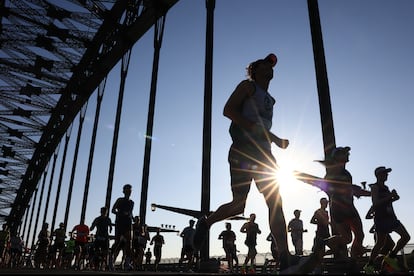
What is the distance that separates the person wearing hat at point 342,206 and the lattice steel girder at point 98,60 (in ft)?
37.6

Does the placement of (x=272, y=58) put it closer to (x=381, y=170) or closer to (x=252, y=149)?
(x=252, y=149)

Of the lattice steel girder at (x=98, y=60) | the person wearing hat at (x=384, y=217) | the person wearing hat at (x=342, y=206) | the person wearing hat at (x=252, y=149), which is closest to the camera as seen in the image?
the person wearing hat at (x=252, y=149)

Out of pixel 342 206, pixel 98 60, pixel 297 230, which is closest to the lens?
pixel 342 206

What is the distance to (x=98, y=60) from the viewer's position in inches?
776

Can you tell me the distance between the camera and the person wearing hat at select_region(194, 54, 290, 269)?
2691 millimetres

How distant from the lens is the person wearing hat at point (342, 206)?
4082 millimetres

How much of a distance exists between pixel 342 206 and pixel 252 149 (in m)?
1.92

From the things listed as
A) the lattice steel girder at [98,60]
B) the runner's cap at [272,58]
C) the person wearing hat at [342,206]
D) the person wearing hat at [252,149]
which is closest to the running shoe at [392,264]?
the person wearing hat at [342,206]

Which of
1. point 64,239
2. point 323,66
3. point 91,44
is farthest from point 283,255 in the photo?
point 91,44

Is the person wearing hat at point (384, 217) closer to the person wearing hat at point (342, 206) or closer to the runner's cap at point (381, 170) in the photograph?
the runner's cap at point (381, 170)

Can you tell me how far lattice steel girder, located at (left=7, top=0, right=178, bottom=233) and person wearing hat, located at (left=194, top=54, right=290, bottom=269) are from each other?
478 inches

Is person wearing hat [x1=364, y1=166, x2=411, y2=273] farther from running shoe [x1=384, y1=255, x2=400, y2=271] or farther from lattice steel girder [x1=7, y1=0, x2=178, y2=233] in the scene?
lattice steel girder [x1=7, y1=0, x2=178, y2=233]

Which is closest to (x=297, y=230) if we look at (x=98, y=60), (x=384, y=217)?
(x=384, y=217)

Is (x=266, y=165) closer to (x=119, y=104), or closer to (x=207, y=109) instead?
(x=207, y=109)
